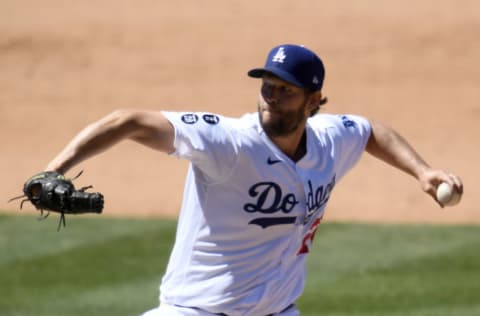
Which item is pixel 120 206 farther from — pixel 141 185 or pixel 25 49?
pixel 25 49

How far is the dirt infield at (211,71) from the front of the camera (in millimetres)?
14852

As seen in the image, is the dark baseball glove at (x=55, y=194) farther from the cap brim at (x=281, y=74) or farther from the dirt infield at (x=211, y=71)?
the dirt infield at (x=211, y=71)

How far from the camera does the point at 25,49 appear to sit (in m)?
19.8

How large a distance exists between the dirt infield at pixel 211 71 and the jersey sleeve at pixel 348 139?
7874 millimetres

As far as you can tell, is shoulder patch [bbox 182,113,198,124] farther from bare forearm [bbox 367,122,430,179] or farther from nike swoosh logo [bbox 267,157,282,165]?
bare forearm [bbox 367,122,430,179]

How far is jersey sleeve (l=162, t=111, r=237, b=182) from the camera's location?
187 inches

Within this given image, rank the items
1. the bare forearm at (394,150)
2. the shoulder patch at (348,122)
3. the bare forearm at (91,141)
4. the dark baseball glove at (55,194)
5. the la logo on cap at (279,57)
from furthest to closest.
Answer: the shoulder patch at (348,122) < the bare forearm at (394,150) < the la logo on cap at (279,57) < the bare forearm at (91,141) < the dark baseball glove at (55,194)

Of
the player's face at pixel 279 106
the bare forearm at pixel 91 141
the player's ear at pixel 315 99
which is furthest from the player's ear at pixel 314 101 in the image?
the bare forearm at pixel 91 141

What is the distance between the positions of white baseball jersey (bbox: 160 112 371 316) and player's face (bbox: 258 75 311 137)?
78 millimetres

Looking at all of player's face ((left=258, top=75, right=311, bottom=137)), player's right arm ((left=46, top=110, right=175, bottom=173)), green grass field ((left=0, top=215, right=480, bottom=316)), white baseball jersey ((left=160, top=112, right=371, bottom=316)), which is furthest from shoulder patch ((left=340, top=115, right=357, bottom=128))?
green grass field ((left=0, top=215, right=480, bottom=316))

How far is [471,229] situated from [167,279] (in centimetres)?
717

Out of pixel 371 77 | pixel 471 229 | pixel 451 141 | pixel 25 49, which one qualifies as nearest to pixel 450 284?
pixel 471 229

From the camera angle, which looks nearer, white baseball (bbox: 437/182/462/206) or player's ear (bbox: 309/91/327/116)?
white baseball (bbox: 437/182/462/206)

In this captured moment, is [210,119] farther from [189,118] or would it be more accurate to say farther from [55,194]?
[55,194]
